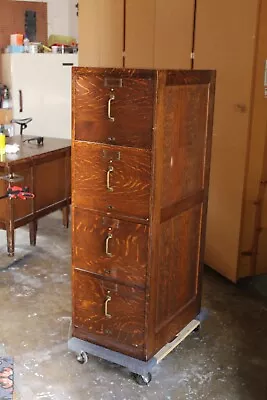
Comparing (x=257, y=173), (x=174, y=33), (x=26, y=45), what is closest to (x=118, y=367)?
(x=257, y=173)

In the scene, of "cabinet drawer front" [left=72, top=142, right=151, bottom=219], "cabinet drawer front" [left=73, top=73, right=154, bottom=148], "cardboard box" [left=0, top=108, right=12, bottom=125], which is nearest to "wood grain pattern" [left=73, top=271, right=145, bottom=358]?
"cabinet drawer front" [left=72, top=142, right=151, bottom=219]

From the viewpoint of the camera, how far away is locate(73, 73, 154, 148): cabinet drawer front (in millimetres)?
1994

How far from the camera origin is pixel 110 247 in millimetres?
2232

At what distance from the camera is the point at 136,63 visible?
12.9 feet

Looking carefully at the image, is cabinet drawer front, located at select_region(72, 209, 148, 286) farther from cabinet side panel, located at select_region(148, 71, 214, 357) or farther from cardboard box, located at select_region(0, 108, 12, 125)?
cardboard box, located at select_region(0, 108, 12, 125)

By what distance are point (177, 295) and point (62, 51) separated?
12.9 ft

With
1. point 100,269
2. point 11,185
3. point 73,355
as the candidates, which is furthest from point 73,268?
point 11,185

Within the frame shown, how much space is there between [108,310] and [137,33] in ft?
7.79

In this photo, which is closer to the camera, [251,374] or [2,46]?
[251,374]

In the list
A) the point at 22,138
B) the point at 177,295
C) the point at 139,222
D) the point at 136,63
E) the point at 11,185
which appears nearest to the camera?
the point at 139,222

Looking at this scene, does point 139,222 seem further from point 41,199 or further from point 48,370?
point 41,199

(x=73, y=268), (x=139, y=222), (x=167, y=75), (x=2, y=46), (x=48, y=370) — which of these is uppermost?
(x=2, y=46)

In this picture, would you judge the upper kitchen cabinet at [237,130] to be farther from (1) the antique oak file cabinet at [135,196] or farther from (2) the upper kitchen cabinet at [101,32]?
(2) the upper kitchen cabinet at [101,32]

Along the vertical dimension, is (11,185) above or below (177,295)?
above
